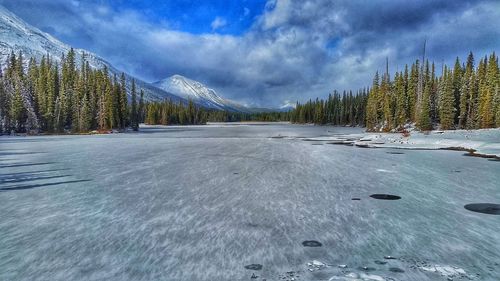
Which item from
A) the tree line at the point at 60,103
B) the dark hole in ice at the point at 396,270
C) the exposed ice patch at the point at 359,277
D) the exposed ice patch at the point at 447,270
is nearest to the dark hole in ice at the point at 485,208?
the exposed ice patch at the point at 447,270

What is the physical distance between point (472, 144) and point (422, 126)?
38.8m

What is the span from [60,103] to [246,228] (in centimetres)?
8949

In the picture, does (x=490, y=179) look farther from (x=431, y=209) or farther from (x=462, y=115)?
(x=462, y=115)

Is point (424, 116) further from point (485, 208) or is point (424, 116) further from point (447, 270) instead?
point (447, 270)

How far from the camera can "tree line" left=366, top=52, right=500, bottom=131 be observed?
70.2 metres

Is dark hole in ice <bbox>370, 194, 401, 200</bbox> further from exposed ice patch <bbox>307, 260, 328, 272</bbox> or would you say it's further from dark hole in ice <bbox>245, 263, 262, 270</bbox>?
dark hole in ice <bbox>245, 263, 262, 270</bbox>

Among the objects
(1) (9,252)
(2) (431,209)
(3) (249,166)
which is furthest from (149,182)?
(2) (431,209)

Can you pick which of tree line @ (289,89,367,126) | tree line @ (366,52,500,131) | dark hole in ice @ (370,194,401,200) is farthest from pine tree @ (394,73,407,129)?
dark hole in ice @ (370,194,401,200)

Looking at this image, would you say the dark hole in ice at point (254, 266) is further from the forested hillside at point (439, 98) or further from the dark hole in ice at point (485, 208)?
the forested hillside at point (439, 98)

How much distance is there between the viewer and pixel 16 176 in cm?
1634

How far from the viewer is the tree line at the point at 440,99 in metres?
70.2

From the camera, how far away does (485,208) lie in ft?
33.8

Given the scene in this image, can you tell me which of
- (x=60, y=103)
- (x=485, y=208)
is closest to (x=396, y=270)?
(x=485, y=208)

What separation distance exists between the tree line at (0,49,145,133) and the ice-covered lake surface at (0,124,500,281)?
254ft
